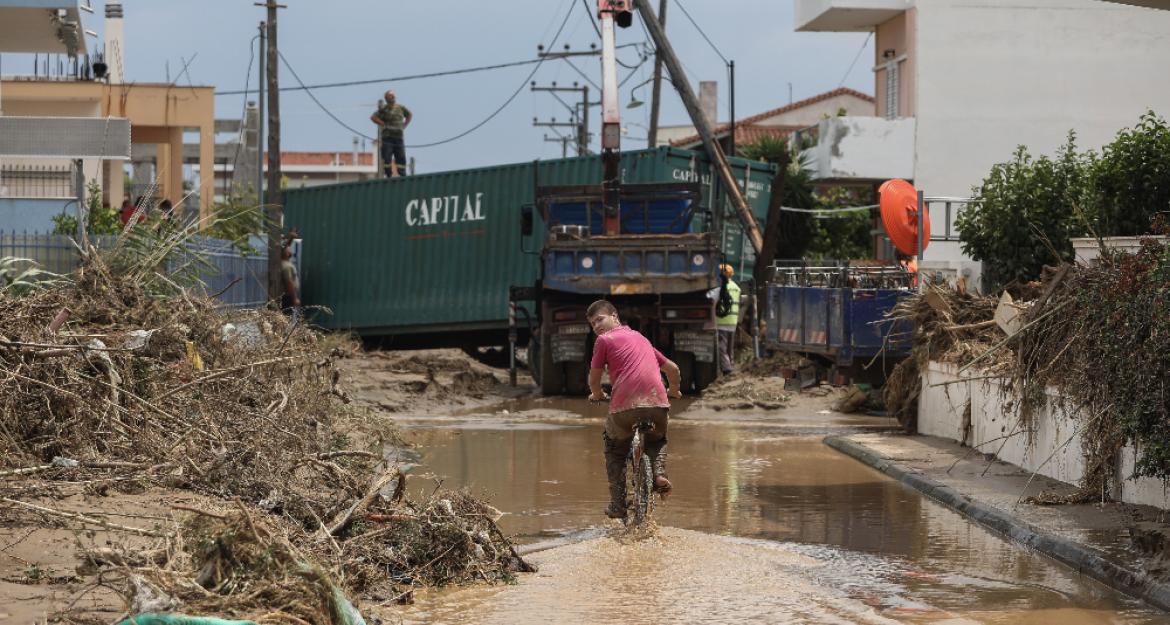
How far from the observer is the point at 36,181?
22.4 m

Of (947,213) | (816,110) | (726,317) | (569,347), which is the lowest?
(569,347)

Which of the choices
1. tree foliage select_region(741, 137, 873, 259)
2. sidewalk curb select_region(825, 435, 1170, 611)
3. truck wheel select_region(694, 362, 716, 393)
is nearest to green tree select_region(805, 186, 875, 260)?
tree foliage select_region(741, 137, 873, 259)

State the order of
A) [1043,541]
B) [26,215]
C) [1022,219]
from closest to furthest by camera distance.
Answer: [1043,541] < [1022,219] < [26,215]

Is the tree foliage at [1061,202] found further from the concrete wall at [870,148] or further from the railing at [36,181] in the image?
the concrete wall at [870,148]

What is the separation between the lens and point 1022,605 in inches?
324

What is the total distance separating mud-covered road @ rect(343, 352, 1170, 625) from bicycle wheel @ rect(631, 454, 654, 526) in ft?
0.59

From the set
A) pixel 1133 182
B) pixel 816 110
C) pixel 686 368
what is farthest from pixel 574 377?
pixel 816 110

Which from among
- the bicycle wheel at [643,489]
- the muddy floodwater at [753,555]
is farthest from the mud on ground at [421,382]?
the bicycle wheel at [643,489]

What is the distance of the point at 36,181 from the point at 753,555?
51.9 feet

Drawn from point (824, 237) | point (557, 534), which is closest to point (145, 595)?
point (557, 534)

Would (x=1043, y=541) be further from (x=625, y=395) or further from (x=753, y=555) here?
(x=625, y=395)

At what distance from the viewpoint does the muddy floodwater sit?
26.2 feet

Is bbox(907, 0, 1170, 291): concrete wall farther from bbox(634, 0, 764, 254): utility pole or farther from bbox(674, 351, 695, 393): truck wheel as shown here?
bbox(674, 351, 695, 393): truck wheel

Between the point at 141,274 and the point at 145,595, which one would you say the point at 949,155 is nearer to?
the point at 141,274
